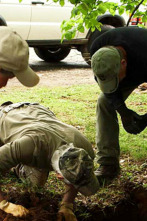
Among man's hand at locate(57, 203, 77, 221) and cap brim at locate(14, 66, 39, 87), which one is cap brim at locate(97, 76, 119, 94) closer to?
cap brim at locate(14, 66, 39, 87)

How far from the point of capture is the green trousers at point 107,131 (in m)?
3.62

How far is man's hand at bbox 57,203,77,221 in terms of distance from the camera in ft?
8.94

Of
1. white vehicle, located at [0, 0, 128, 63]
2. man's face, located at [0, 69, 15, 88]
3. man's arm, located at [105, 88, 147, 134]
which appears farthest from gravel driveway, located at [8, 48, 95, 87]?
man's face, located at [0, 69, 15, 88]

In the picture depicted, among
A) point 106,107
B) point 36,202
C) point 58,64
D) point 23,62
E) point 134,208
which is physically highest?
point 23,62

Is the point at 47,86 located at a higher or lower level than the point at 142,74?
lower

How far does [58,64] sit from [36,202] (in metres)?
7.85

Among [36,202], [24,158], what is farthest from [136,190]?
[24,158]

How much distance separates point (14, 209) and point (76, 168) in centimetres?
51

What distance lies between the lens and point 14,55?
2.66m

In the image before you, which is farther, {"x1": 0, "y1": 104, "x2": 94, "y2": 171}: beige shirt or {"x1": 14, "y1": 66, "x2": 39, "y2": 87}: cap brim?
{"x1": 14, "y1": 66, "x2": 39, "y2": 87}: cap brim

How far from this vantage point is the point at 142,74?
3.32m

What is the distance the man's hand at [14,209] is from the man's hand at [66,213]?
9.9 inches

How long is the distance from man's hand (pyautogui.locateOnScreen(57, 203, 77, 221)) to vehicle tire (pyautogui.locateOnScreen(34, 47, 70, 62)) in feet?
25.8

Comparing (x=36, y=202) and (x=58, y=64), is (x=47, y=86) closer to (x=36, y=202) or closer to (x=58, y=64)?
(x=58, y=64)
